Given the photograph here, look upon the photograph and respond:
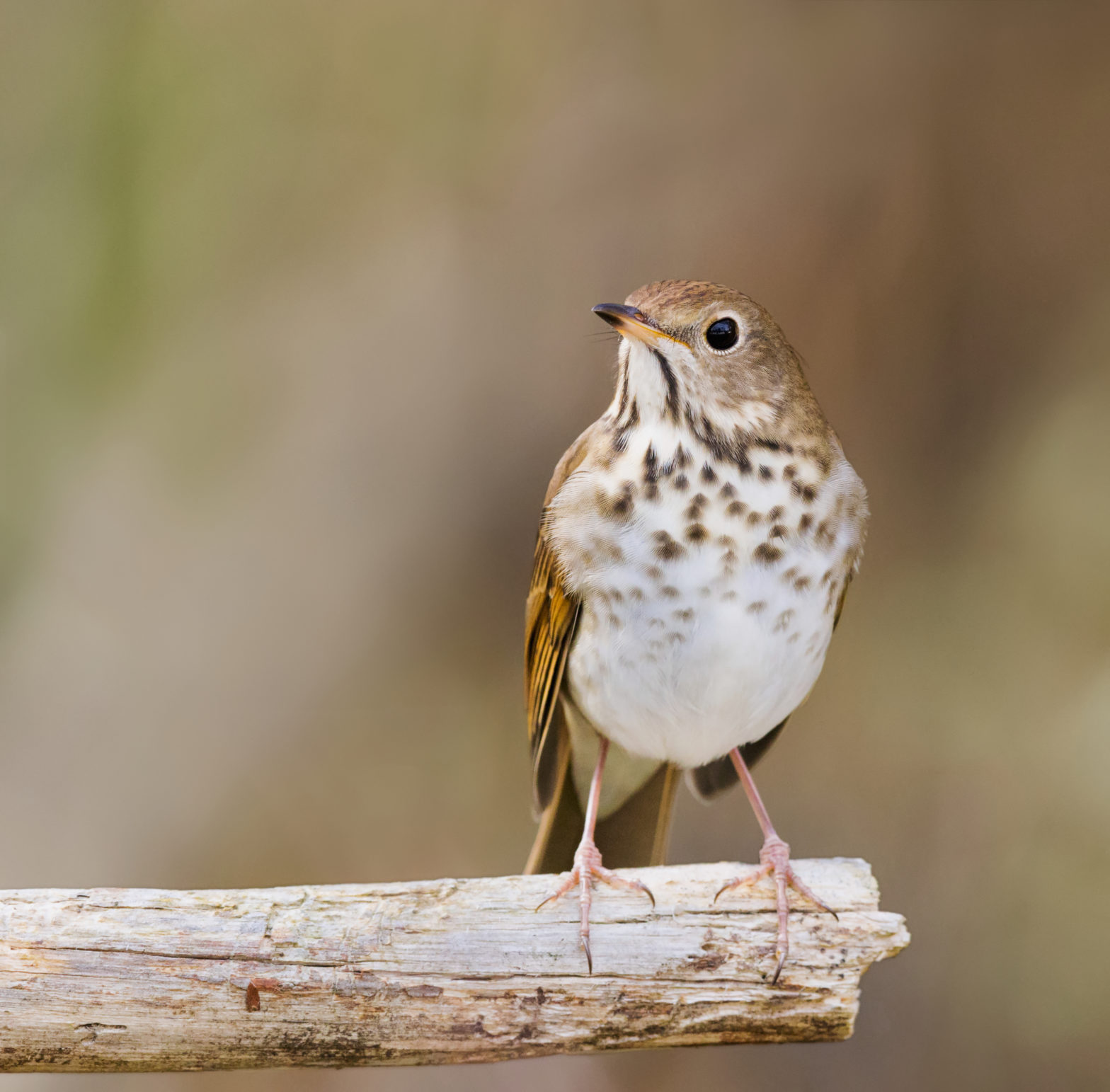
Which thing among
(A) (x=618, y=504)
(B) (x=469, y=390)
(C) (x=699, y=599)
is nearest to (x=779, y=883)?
(C) (x=699, y=599)

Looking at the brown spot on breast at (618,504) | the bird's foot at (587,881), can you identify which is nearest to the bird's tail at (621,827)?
the bird's foot at (587,881)

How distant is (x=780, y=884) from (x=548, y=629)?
64cm

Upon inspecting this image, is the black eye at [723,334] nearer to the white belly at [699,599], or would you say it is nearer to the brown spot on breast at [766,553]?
the white belly at [699,599]

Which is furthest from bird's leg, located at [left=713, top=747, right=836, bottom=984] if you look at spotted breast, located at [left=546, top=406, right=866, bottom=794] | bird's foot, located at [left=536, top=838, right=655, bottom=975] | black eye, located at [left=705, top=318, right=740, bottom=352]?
black eye, located at [left=705, top=318, right=740, bottom=352]

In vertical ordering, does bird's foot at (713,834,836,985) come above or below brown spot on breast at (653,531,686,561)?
below

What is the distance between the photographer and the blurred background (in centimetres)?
373

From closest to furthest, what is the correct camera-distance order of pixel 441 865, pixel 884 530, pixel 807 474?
pixel 807 474
pixel 884 530
pixel 441 865

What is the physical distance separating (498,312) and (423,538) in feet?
2.37

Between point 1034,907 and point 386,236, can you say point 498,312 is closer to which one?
point 386,236

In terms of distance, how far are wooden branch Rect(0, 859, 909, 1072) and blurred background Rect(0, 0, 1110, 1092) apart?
1673mm

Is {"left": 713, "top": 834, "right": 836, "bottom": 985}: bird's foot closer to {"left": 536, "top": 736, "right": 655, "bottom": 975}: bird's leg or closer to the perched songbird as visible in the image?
the perched songbird

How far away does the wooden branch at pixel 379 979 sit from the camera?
2.10 m

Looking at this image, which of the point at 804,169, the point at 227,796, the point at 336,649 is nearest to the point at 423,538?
the point at 336,649

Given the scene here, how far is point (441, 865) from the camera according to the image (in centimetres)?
415
